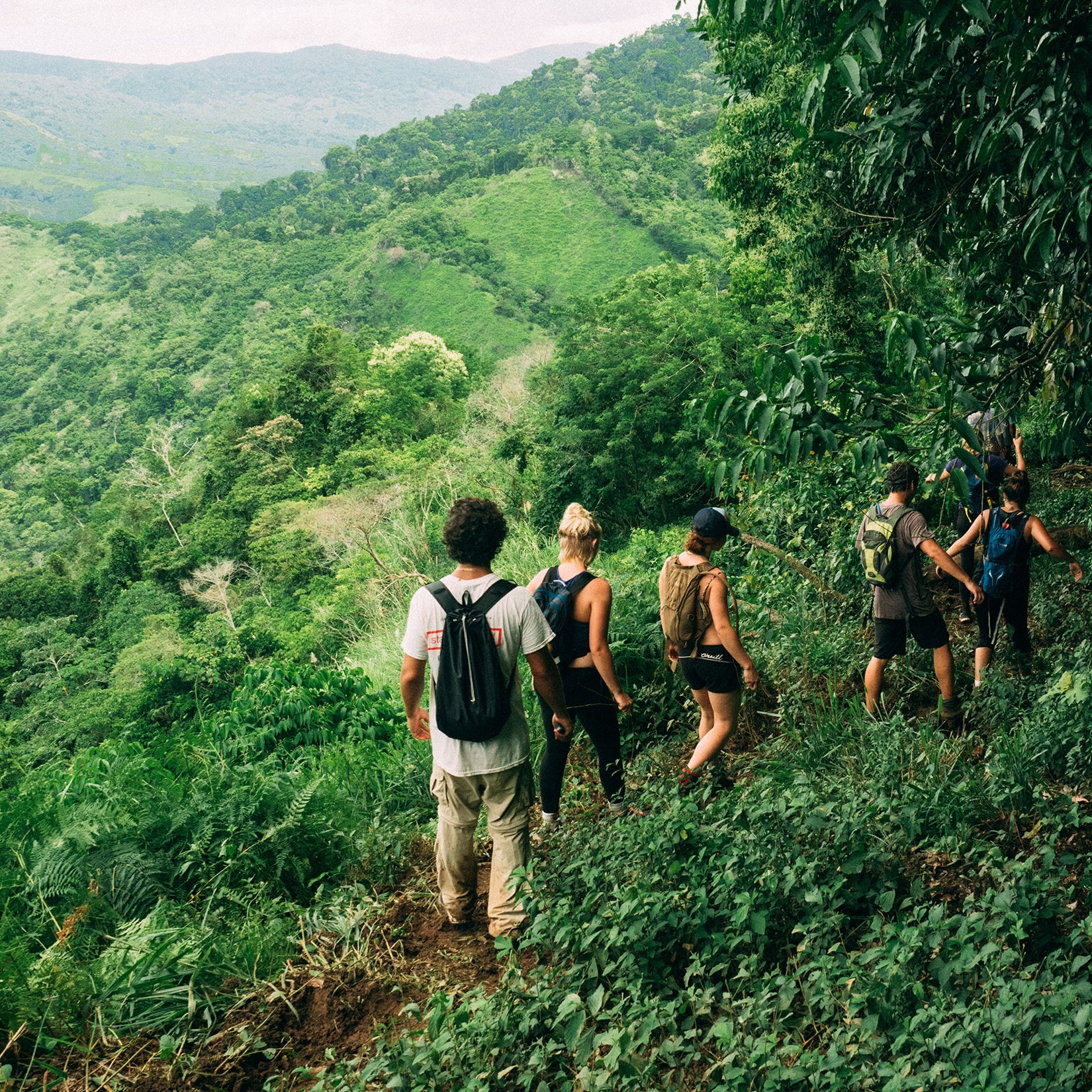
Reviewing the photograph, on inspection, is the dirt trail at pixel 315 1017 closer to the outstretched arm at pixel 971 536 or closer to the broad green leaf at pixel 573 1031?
the broad green leaf at pixel 573 1031

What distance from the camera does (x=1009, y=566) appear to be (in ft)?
→ 14.3

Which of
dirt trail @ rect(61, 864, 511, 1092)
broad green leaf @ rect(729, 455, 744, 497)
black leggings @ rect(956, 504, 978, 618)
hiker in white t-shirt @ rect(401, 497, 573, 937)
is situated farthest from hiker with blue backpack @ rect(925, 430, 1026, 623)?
dirt trail @ rect(61, 864, 511, 1092)

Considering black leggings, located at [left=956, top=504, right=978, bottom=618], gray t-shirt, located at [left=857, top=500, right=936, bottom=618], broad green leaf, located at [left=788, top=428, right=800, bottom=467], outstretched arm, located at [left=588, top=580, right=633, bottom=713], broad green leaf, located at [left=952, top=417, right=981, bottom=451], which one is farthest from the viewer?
black leggings, located at [left=956, top=504, right=978, bottom=618]

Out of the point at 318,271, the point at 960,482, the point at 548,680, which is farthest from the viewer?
the point at 318,271

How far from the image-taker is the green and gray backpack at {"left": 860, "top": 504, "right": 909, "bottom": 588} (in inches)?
160

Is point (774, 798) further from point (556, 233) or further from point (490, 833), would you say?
point (556, 233)

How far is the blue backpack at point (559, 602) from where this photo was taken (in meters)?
3.60

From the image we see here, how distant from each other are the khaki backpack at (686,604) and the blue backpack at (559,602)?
15.8 inches

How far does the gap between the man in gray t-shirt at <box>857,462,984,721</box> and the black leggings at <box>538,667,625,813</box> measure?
1500 millimetres

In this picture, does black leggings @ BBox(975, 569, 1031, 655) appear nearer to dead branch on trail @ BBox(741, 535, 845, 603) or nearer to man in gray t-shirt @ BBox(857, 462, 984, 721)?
man in gray t-shirt @ BBox(857, 462, 984, 721)

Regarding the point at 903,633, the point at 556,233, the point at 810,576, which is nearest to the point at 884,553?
the point at 903,633

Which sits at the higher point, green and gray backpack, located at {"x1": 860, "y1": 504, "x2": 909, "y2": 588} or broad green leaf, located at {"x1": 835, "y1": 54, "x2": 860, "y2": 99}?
broad green leaf, located at {"x1": 835, "y1": 54, "x2": 860, "y2": 99}

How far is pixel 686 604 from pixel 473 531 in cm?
120

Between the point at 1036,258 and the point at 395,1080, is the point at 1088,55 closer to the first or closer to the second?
the point at 1036,258
